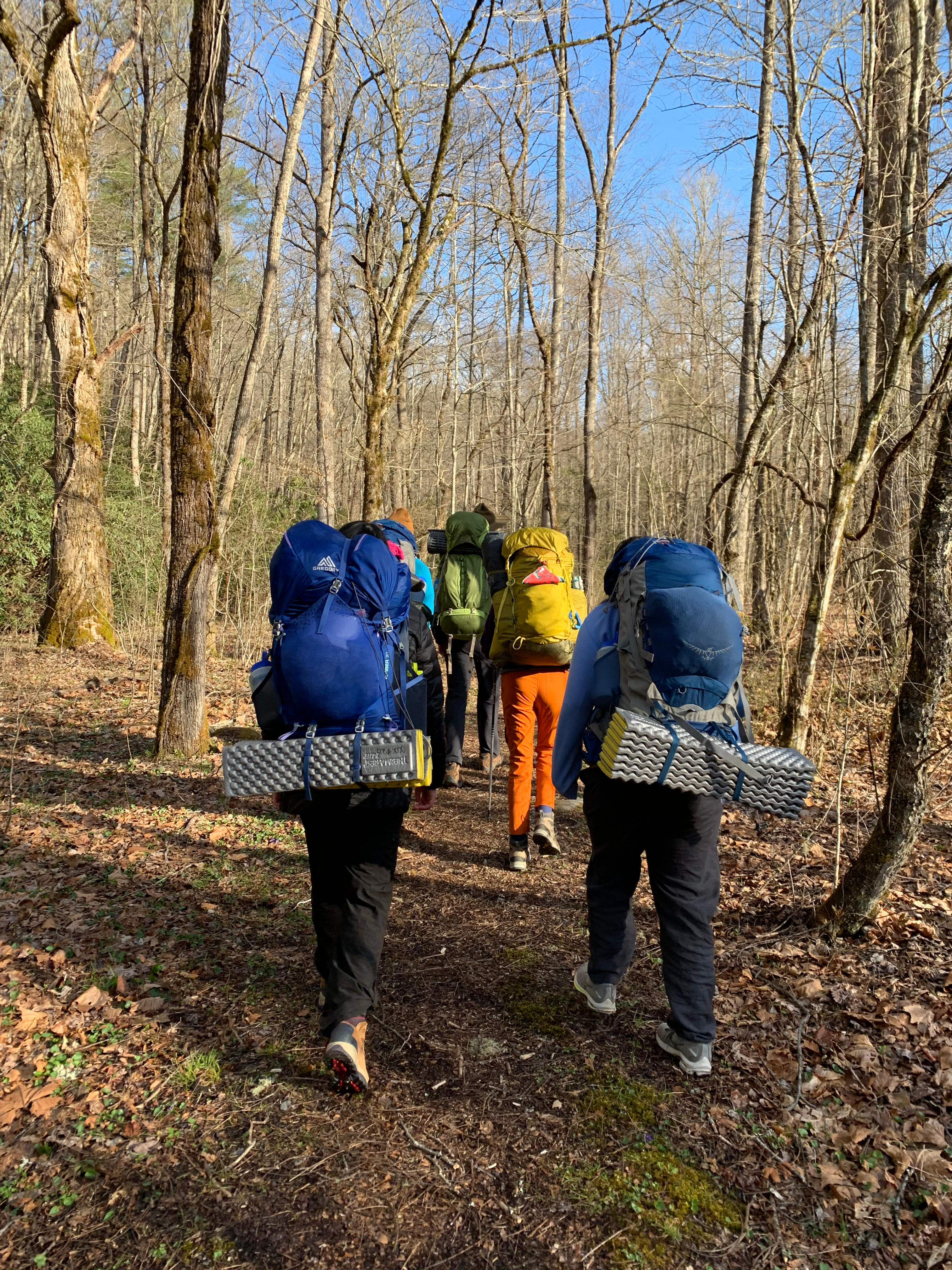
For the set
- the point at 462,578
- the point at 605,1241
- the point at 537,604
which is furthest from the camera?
the point at 462,578

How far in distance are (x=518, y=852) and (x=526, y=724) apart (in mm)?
796

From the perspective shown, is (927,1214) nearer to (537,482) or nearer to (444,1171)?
(444,1171)

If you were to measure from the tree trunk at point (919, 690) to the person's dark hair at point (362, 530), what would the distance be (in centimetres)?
225

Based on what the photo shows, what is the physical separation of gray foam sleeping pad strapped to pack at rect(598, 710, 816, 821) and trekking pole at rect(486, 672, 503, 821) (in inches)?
128

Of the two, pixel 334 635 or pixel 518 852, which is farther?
pixel 518 852

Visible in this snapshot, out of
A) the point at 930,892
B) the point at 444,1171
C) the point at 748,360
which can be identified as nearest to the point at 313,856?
the point at 444,1171

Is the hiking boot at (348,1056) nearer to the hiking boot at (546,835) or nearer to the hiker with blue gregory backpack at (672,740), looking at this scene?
the hiker with blue gregory backpack at (672,740)

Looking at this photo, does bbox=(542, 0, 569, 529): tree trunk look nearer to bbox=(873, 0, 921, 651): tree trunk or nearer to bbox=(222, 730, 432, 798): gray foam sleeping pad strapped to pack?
bbox=(873, 0, 921, 651): tree trunk

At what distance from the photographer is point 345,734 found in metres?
2.60

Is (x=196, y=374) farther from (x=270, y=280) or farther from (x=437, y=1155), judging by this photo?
(x=437, y=1155)

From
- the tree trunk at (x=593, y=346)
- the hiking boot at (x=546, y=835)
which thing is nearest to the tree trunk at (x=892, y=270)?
the hiking boot at (x=546, y=835)

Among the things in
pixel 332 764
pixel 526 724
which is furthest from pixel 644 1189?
pixel 526 724

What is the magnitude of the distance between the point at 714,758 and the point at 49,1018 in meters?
2.68

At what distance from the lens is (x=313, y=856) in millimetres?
2781
